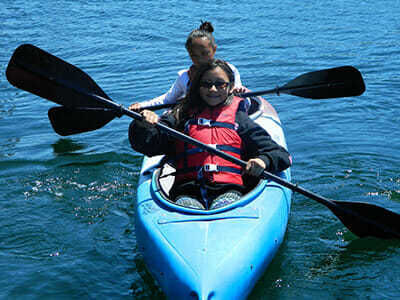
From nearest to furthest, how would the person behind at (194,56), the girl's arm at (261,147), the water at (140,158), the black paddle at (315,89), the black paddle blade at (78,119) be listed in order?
the water at (140,158) → the girl's arm at (261,147) → the black paddle blade at (78,119) → the black paddle at (315,89) → the person behind at (194,56)

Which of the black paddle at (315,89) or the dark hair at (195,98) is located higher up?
the dark hair at (195,98)

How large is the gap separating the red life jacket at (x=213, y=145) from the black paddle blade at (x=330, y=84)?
1.07 m

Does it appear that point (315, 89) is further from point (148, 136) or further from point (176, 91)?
point (148, 136)

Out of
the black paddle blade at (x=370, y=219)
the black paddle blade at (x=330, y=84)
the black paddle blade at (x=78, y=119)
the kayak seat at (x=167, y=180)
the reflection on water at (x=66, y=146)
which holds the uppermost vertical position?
the black paddle blade at (x=330, y=84)

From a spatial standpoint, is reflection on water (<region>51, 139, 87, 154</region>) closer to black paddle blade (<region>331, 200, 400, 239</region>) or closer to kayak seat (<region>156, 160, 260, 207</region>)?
kayak seat (<region>156, 160, 260, 207</region>)

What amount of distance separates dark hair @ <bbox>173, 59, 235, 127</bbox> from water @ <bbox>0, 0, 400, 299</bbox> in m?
1.04

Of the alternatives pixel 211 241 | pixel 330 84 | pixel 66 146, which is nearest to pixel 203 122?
pixel 211 241

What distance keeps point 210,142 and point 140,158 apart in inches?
79.8

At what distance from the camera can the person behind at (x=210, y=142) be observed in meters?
3.49

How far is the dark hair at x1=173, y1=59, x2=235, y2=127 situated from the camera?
3684 mm

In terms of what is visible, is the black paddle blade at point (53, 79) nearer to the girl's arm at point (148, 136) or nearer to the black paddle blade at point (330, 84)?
the girl's arm at point (148, 136)

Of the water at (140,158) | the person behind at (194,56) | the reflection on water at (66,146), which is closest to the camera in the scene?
the water at (140,158)

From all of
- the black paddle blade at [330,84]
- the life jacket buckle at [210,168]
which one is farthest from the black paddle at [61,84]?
the black paddle blade at [330,84]

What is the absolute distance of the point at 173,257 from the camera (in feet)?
9.74
